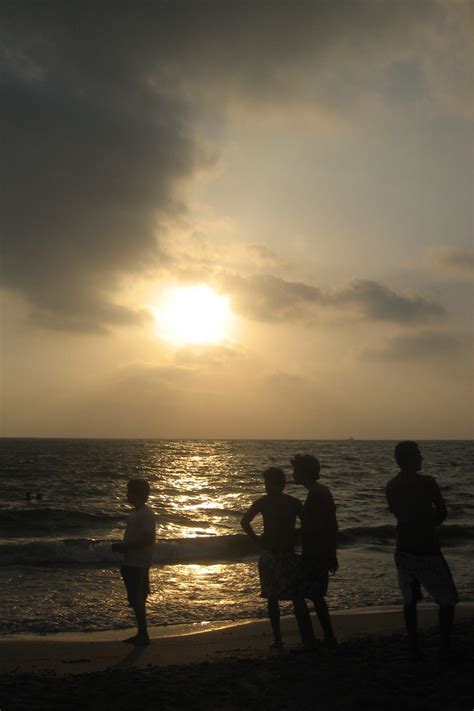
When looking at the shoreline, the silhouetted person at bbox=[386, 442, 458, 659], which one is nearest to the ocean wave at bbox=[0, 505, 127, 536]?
the shoreline

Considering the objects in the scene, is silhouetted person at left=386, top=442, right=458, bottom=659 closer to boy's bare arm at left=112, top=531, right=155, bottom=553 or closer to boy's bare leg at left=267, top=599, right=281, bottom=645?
boy's bare leg at left=267, top=599, right=281, bottom=645

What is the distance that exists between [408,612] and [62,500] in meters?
27.7

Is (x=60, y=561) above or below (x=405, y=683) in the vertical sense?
below

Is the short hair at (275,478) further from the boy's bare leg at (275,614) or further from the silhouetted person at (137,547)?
the silhouetted person at (137,547)

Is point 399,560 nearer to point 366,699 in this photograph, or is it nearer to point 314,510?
point 314,510

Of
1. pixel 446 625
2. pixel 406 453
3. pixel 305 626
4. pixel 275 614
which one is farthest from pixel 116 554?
pixel 406 453

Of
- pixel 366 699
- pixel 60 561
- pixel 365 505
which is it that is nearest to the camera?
pixel 366 699

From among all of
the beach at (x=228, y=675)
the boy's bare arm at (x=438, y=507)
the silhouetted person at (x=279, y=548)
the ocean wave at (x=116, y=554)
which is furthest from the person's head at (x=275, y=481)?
the ocean wave at (x=116, y=554)

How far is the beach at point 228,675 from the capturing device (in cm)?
477

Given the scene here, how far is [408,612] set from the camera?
5.66m

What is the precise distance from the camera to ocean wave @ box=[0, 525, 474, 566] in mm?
14586

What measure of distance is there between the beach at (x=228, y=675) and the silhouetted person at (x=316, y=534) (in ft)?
2.11

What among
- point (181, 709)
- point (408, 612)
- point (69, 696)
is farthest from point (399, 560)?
point (69, 696)

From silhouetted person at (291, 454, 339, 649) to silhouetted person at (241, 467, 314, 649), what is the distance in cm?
13
